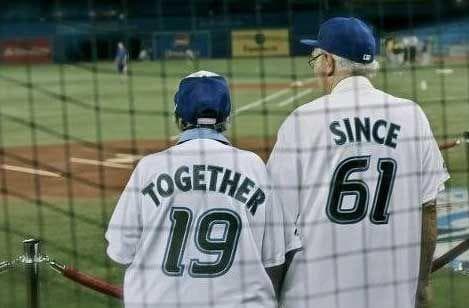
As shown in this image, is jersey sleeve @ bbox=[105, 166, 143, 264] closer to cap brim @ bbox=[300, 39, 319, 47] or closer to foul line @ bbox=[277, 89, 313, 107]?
cap brim @ bbox=[300, 39, 319, 47]

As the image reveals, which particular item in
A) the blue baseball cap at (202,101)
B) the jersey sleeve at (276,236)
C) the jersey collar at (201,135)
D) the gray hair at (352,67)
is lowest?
the jersey sleeve at (276,236)

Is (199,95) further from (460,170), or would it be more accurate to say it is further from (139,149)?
(139,149)

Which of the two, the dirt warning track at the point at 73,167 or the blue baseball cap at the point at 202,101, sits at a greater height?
the blue baseball cap at the point at 202,101

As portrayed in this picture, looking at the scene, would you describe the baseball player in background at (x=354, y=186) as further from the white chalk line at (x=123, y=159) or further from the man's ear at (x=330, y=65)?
the white chalk line at (x=123, y=159)

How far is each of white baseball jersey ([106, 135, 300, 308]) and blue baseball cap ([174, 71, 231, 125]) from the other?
0.31ft

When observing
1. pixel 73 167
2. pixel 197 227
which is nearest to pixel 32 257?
pixel 197 227

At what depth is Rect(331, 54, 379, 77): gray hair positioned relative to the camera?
2.98 metres

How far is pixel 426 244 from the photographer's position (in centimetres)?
304

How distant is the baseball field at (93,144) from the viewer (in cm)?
616

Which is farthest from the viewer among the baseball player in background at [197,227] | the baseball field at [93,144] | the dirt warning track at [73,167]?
the dirt warning track at [73,167]

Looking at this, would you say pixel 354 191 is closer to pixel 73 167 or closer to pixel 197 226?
pixel 197 226

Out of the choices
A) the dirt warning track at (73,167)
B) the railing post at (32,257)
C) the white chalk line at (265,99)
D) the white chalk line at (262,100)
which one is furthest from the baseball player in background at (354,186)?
the white chalk line at (262,100)

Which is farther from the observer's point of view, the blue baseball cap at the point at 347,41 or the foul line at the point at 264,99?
the foul line at the point at 264,99

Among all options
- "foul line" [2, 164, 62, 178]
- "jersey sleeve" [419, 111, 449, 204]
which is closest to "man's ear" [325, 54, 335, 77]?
"jersey sleeve" [419, 111, 449, 204]
